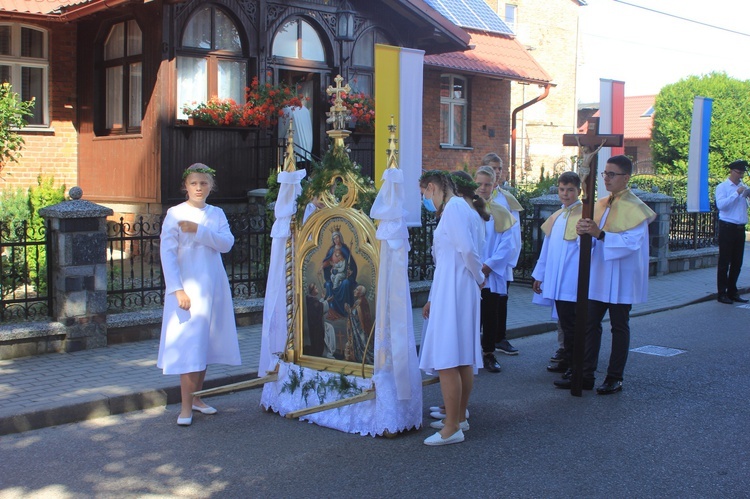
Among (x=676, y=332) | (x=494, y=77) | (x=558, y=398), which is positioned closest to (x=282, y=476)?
(x=558, y=398)

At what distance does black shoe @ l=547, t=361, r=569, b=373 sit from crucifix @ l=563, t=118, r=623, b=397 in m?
0.80

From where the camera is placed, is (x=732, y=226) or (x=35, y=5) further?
(x=35, y=5)

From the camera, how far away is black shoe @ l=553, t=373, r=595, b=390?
7348 millimetres

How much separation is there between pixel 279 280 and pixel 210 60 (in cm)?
797

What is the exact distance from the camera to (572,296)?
7605 millimetres

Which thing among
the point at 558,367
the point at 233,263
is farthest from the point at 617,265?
the point at 233,263

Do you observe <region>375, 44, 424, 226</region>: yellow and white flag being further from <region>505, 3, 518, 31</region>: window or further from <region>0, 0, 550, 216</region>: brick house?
<region>505, 3, 518, 31</region>: window

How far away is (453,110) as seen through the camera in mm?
20359

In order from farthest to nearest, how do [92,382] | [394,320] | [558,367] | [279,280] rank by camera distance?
[558,367] → [92,382] → [279,280] → [394,320]

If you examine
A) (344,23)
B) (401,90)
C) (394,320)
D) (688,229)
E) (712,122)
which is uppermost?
(344,23)

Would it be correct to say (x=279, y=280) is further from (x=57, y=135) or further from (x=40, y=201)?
(x=57, y=135)

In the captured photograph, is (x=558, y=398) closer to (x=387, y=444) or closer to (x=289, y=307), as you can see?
(x=387, y=444)

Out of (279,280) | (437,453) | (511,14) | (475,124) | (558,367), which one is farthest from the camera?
(511,14)

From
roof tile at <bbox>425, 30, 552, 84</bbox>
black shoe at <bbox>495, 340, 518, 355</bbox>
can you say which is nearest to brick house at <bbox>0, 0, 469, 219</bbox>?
roof tile at <bbox>425, 30, 552, 84</bbox>
